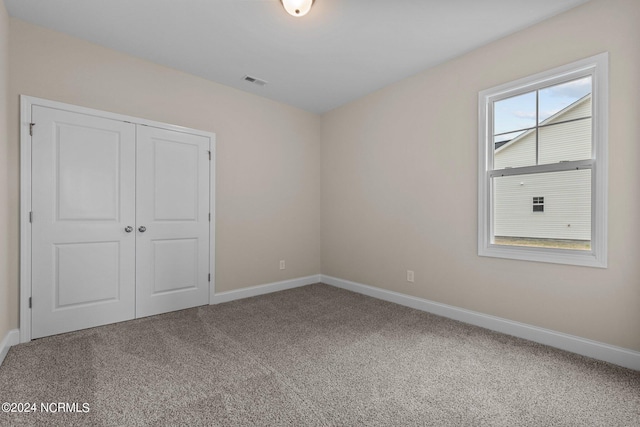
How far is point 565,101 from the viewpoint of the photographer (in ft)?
8.10

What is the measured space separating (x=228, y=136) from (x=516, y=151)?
3.21m

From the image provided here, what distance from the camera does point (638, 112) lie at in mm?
2062

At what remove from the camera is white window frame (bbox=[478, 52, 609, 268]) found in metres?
2.20

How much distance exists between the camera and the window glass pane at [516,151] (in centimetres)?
265

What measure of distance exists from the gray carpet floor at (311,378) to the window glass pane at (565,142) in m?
1.58

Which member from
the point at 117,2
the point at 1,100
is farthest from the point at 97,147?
the point at 117,2

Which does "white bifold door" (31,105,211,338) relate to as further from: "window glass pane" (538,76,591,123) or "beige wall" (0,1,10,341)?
"window glass pane" (538,76,591,123)

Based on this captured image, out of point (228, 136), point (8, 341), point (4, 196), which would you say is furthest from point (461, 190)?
point (8, 341)

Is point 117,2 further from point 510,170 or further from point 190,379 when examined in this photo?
point 510,170

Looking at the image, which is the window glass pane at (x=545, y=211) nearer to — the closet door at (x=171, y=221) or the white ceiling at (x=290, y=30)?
the white ceiling at (x=290, y=30)

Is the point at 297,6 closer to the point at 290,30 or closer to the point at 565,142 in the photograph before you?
the point at 290,30

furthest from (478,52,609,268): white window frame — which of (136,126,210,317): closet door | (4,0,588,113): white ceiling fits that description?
(136,126,210,317): closet door

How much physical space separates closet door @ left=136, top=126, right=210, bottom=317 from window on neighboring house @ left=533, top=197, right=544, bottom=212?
3426 mm

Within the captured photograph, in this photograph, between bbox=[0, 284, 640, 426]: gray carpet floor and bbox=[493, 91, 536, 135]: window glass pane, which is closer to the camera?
bbox=[0, 284, 640, 426]: gray carpet floor
